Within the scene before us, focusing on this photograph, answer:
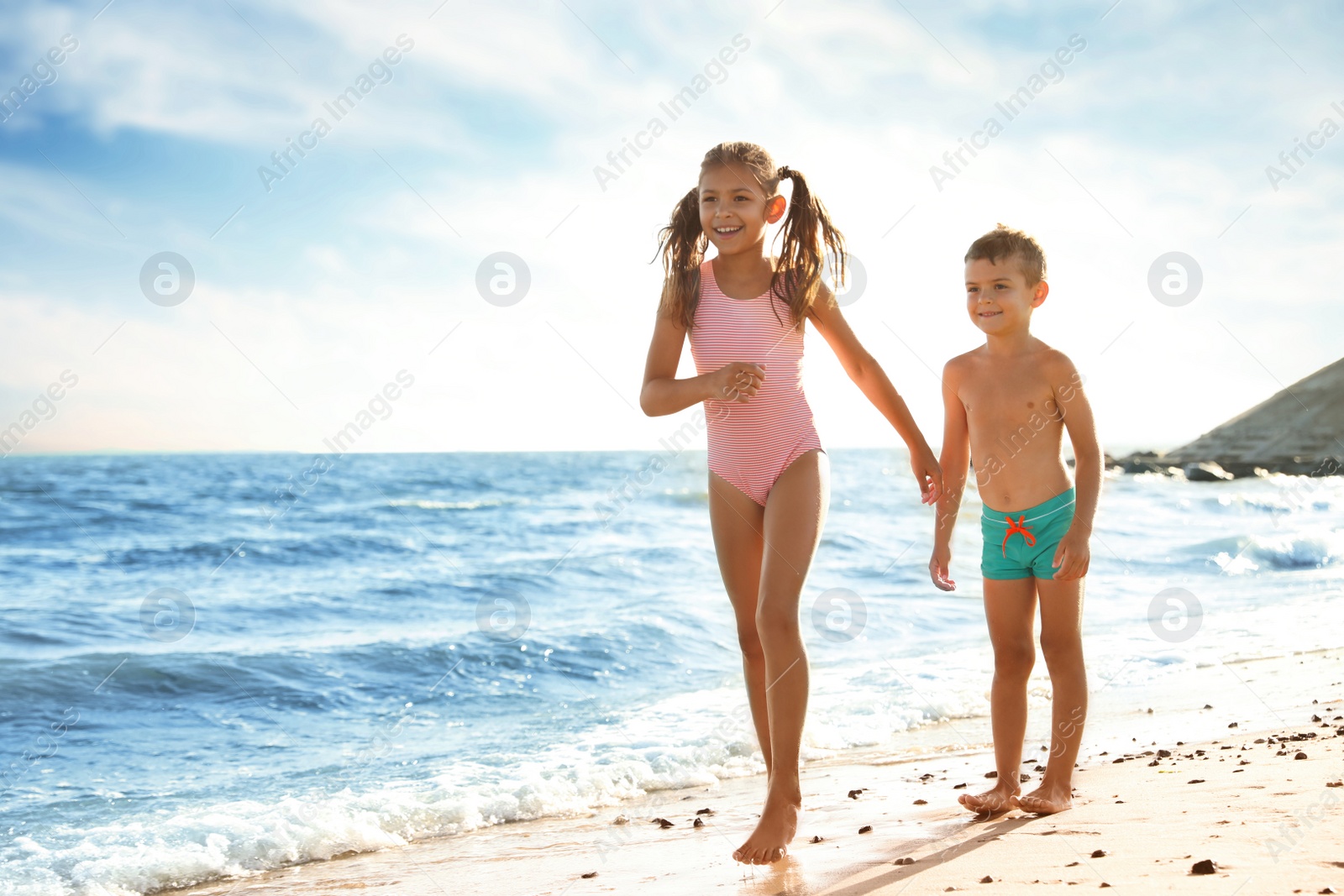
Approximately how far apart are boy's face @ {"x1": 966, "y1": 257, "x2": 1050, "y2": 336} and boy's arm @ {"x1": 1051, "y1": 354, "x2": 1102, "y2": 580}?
207 millimetres

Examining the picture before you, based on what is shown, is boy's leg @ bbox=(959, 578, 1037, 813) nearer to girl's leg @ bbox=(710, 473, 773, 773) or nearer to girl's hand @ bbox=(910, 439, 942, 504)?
girl's hand @ bbox=(910, 439, 942, 504)

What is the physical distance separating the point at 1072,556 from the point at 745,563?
106 centimetres

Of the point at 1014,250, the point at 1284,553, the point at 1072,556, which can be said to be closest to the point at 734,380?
the point at 1014,250

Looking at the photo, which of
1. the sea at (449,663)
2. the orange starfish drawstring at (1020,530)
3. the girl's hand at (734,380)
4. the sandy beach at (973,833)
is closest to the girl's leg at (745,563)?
the girl's hand at (734,380)

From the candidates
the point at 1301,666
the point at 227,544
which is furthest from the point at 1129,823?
the point at 227,544

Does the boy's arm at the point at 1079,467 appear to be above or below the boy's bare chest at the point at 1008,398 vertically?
below

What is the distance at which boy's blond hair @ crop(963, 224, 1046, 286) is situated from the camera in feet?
11.1

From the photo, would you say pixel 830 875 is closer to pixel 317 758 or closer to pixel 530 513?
pixel 317 758

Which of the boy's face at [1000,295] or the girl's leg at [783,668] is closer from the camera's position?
the girl's leg at [783,668]

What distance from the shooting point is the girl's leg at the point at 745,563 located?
337 centimetres

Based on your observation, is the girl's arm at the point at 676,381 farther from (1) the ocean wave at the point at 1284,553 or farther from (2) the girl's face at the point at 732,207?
(1) the ocean wave at the point at 1284,553

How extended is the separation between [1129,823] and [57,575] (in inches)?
630

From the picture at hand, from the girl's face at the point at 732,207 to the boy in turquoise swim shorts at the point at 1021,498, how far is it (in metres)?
0.77

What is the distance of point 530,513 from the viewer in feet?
77.4
